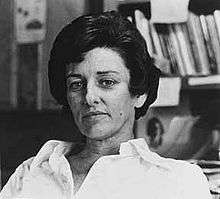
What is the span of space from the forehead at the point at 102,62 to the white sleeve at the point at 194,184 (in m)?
0.26

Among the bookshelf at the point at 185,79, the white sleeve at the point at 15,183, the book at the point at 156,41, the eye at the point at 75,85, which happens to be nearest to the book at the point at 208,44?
the bookshelf at the point at 185,79

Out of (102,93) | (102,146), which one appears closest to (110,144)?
(102,146)

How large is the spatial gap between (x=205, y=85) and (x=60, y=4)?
1.41 ft

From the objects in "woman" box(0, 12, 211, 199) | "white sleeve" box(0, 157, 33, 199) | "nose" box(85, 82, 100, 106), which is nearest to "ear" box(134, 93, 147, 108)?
"woman" box(0, 12, 211, 199)

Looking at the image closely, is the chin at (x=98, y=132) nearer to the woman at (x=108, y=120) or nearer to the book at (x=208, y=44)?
the woman at (x=108, y=120)

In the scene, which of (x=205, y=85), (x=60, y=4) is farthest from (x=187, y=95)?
(x=60, y=4)

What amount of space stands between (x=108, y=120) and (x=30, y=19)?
1.23 ft

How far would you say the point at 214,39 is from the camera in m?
1.10

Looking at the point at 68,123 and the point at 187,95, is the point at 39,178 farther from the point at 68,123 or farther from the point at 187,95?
the point at 187,95

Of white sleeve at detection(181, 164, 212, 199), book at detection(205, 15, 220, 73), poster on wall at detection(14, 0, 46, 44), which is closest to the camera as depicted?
white sleeve at detection(181, 164, 212, 199)

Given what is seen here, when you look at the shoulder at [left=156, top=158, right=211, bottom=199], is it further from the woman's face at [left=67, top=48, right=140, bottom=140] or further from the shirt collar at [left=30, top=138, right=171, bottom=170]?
the woman's face at [left=67, top=48, right=140, bottom=140]

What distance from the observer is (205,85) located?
110 centimetres

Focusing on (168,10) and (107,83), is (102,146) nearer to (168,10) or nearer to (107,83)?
(107,83)

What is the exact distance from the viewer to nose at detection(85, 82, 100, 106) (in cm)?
103
